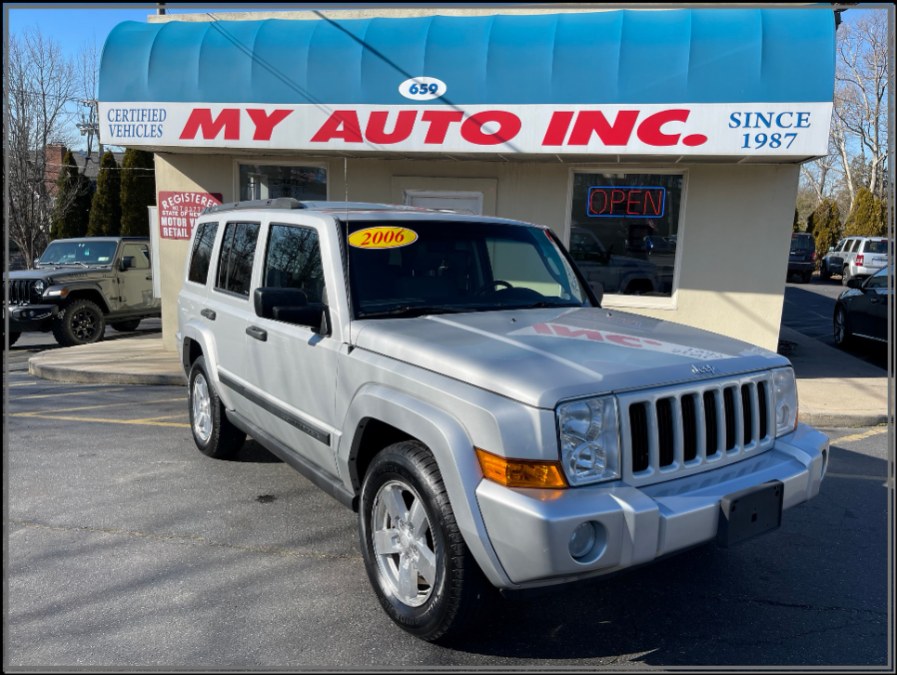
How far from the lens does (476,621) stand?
9.05 feet

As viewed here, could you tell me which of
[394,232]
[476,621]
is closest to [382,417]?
[476,621]

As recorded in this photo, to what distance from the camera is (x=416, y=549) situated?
2.95 metres

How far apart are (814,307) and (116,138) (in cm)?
1804

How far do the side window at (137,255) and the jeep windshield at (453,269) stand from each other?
1112 centimetres

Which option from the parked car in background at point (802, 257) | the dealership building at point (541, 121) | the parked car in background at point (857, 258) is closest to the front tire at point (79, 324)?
the dealership building at point (541, 121)

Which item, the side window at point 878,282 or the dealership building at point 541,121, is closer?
the dealership building at point 541,121

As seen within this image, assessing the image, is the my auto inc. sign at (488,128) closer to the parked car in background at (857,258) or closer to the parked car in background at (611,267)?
the parked car in background at (611,267)

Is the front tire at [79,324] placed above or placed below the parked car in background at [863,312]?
below

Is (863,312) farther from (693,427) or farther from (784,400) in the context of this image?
(693,427)

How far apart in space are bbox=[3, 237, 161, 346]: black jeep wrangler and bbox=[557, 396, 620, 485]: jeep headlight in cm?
1139

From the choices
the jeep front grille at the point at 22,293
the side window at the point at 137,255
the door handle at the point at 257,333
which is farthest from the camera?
the side window at the point at 137,255

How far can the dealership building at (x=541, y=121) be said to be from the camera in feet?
24.9

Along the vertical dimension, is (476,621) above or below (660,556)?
below

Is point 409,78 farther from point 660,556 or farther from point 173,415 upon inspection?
point 660,556
